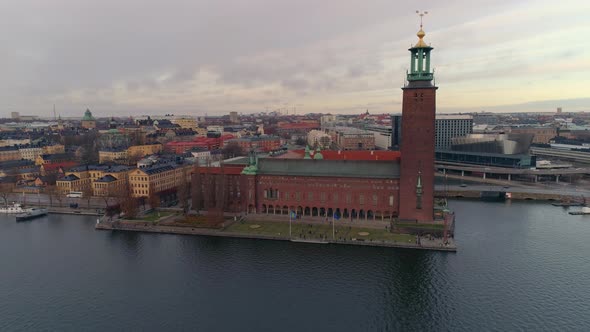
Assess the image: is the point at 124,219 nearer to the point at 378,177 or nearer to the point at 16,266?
the point at 16,266

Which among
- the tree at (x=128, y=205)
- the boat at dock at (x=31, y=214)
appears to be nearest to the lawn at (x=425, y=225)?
the tree at (x=128, y=205)

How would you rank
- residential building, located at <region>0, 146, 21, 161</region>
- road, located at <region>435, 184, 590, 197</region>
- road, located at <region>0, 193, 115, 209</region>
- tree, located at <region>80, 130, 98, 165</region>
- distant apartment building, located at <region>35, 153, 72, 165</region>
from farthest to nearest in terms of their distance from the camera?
tree, located at <region>80, 130, 98, 165</region> < residential building, located at <region>0, 146, 21, 161</region> < distant apartment building, located at <region>35, 153, 72, 165</region> < road, located at <region>435, 184, 590, 197</region> < road, located at <region>0, 193, 115, 209</region>

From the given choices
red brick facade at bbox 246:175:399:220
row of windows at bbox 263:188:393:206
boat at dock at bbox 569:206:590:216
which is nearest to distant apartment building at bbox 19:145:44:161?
red brick facade at bbox 246:175:399:220

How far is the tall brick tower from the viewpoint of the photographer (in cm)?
6284

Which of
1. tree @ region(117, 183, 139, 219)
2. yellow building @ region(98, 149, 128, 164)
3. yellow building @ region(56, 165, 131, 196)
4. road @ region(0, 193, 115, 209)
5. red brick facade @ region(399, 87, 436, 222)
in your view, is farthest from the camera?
yellow building @ region(98, 149, 128, 164)

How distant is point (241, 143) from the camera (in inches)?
6924

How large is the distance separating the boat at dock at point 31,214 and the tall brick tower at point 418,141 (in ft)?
230

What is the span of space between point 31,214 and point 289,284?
6045 cm

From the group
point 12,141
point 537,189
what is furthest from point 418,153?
point 12,141

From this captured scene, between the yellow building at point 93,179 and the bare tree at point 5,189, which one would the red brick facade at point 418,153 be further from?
the bare tree at point 5,189

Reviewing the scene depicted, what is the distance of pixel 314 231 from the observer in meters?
63.3

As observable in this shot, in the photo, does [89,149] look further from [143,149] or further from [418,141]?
[418,141]

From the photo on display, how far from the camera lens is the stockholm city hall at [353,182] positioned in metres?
63.4

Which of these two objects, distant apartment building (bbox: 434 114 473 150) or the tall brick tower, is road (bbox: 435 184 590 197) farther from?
distant apartment building (bbox: 434 114 473 150)
